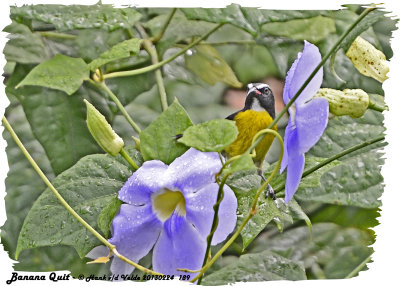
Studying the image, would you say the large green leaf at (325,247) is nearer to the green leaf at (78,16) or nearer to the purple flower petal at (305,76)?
the purple flower petal at (305,76)

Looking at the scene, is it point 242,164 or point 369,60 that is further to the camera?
point 369,60

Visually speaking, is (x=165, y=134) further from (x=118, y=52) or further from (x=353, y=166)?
(x=353, y=166)

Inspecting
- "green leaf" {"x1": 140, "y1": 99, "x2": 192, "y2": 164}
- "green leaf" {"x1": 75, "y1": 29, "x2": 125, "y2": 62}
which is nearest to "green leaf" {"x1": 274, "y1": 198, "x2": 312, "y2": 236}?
"green leaf" {"x1": 140, "y1": 99, "x2": 192, "y2": 164}

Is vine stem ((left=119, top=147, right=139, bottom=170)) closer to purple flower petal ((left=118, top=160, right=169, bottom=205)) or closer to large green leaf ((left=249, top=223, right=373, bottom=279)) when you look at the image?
purple flower petal ((left=118, top=160, right=169, bottom=205))

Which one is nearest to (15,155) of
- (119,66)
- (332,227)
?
(119,66)

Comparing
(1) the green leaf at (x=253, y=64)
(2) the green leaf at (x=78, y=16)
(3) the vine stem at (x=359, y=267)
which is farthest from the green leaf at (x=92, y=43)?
(3) the vine stem at (x=359, y=267)

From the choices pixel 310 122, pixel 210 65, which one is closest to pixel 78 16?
pixel 210 65
